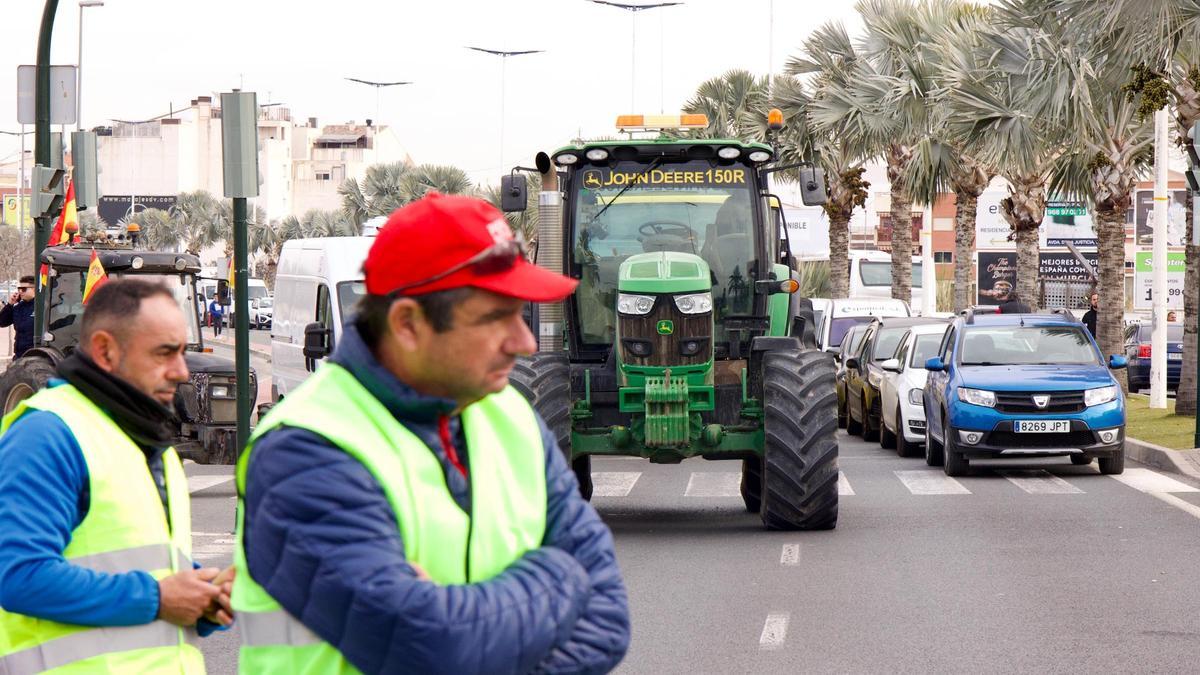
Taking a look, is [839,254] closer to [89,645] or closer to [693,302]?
[693,302]

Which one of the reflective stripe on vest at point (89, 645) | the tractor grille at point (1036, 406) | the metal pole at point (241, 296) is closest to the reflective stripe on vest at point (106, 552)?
the reflective stripe on vest at point (89, 645)

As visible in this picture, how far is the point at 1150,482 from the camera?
1836 centimetres

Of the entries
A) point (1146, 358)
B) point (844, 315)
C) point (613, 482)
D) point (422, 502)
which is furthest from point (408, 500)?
point (1146, 358)

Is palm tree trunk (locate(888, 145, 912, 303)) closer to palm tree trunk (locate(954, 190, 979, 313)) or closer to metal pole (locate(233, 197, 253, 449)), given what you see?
palm tree trunk (locate(954, 190, 979, 313))

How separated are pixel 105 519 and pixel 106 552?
68 millimetres

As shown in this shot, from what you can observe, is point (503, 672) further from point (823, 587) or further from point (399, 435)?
point (823, 587)

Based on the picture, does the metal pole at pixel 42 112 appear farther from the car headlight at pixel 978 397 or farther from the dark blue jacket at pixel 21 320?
the car headlight at pixel 978 397

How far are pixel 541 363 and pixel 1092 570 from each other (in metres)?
4.54

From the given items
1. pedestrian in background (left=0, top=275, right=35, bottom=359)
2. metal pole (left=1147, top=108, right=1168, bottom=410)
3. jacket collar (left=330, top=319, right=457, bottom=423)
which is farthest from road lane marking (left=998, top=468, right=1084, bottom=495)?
jacket collar (left=330, top=319, right=457, bottom=423)

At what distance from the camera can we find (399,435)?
2.58 metres

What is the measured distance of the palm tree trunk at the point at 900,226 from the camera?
42.4m

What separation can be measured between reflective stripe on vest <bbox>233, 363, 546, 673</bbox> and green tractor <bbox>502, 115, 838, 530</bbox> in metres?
11.2

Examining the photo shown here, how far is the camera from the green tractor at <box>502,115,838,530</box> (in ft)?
45.8

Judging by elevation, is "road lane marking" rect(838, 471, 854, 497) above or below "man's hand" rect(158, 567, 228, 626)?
below
